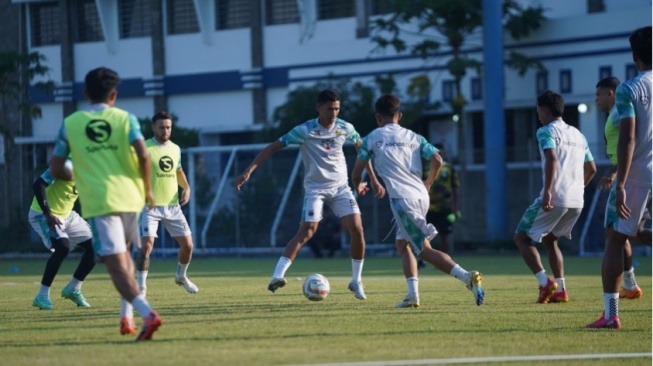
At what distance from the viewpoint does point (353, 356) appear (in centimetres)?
904

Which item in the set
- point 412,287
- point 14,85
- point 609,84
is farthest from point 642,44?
point 14,85

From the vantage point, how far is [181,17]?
4681 centimetres

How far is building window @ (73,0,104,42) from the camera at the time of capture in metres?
48.0

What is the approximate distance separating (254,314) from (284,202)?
1987 cm

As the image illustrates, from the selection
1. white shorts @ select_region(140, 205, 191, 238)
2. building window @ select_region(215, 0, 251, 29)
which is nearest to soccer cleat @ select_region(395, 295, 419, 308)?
white shorts @ select_region(140, 205, 191, 238)

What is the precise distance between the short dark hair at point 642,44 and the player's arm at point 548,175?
9.11ft

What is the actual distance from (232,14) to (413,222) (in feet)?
109

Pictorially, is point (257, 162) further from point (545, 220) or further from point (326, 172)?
point (545, 220)

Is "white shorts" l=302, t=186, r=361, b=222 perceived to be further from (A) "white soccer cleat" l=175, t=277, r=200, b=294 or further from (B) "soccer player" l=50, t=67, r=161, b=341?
(B) "soccer player" l=50, t=67, r=161, b=341

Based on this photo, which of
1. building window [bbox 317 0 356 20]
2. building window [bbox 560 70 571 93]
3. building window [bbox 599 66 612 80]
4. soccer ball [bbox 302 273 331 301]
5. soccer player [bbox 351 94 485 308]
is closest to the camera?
soccer player [bbox 351 94 485 308]

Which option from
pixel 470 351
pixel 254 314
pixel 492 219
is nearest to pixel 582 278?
pixel 254 314

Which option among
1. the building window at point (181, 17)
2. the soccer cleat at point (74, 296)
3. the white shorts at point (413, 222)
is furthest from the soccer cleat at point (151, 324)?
the building window at point (181, 17)

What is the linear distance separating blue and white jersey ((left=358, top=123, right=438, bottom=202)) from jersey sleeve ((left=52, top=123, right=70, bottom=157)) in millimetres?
4026

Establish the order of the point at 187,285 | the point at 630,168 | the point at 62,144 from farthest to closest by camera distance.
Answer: the point at 187,285 < the point at 630,168 < the point at 62,144
